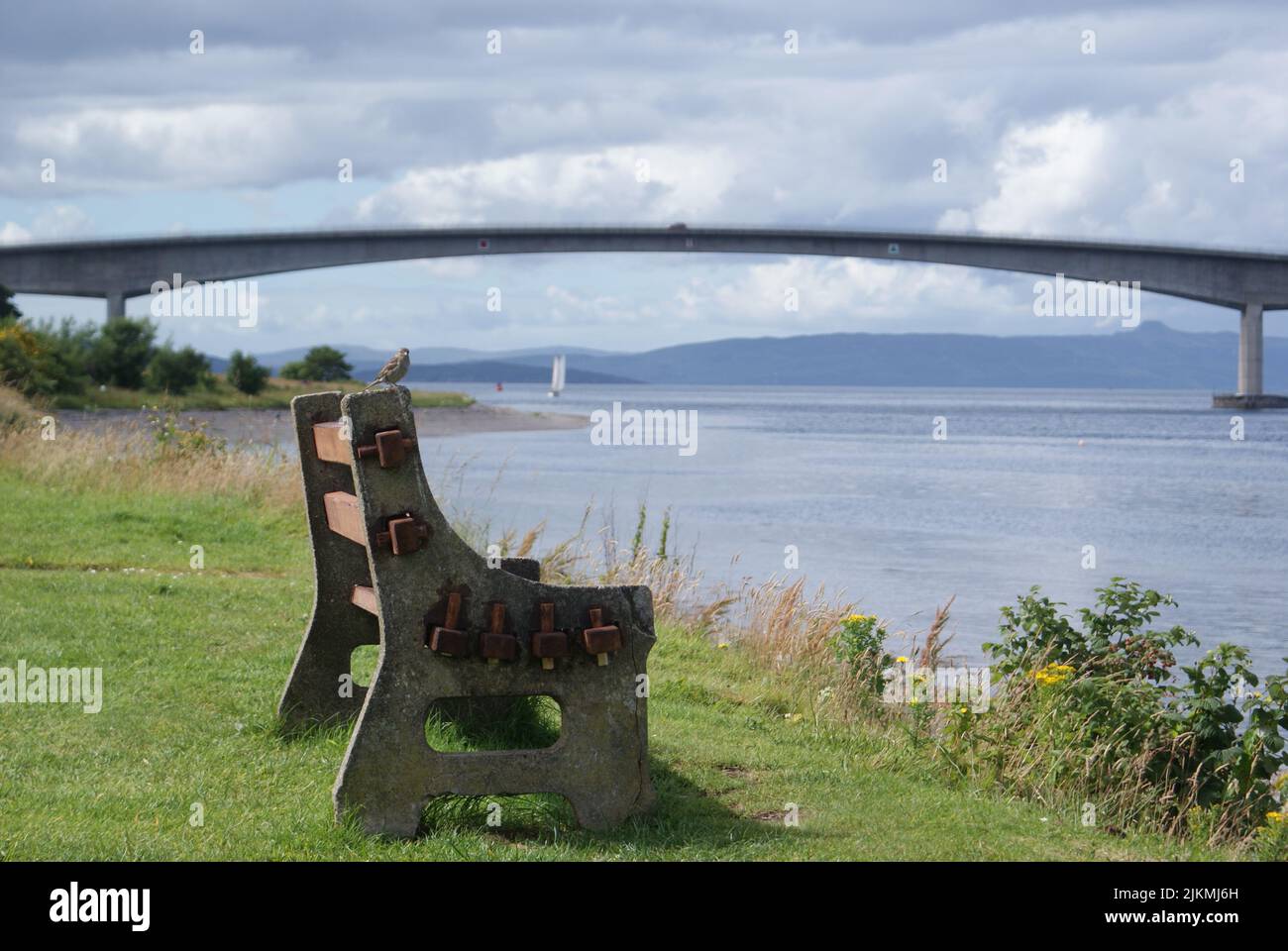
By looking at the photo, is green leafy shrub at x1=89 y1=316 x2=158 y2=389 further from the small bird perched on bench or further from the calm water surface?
the small bird perched on bench

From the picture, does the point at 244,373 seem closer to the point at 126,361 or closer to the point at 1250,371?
the point at 126,361

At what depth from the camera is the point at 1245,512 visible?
31.7 metres

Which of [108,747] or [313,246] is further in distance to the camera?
[313,246]

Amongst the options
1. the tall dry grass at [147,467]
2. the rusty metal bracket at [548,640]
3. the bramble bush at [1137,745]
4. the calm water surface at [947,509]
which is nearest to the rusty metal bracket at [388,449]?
the rusty metal bracket at [548,640]

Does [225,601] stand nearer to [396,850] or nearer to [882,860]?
[396,850]

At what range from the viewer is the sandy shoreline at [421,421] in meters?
44.7

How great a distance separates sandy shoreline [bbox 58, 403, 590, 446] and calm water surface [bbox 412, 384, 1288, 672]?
382 cm

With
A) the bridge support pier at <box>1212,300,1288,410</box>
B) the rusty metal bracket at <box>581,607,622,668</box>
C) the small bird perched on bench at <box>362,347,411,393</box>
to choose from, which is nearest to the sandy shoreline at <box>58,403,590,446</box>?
the small bird perched on bench at <box>362,347,411,393</box>

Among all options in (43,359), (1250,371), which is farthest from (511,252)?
(1250,371)

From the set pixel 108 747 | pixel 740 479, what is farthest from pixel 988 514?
pixel 108 747

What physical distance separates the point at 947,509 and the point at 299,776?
26160 mm

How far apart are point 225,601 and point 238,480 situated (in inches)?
304

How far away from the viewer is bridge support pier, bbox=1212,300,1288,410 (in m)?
75.1
